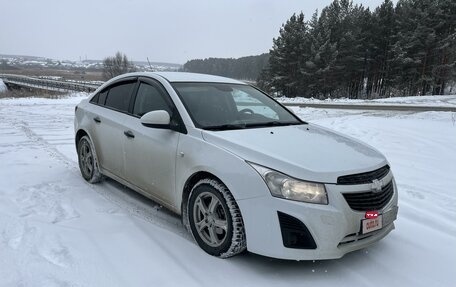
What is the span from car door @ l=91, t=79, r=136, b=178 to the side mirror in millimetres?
876

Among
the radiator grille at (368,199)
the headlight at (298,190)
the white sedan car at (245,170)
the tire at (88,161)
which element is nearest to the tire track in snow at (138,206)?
the tire at (88,161)

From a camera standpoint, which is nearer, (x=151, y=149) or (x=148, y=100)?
(x=151, y=149)

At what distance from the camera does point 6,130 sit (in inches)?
374

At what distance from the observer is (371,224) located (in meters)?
2.91

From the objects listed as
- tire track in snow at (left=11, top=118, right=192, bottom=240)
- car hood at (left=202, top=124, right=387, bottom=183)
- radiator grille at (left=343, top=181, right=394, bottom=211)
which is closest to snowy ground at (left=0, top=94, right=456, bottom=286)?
tire track in snow at (left=11, top=118, right=192, bottom=240)

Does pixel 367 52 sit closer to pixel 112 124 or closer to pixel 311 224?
pixel 112 124

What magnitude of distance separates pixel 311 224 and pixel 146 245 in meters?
1.57

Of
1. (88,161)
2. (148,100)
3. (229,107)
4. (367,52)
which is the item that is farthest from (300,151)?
(367,52)

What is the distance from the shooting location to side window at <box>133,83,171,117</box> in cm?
399

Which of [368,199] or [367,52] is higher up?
[367,52]

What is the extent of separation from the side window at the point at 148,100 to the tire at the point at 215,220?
1.08 meters

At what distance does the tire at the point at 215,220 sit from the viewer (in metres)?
2.98

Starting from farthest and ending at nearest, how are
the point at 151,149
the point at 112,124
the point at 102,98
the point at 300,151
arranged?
the point at 102,98 → the point at 112,124 → the point at 151,149 → the point at 300,151

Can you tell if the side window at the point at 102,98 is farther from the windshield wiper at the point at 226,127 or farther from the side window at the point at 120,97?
the windshield wiper at the point at 226,127
